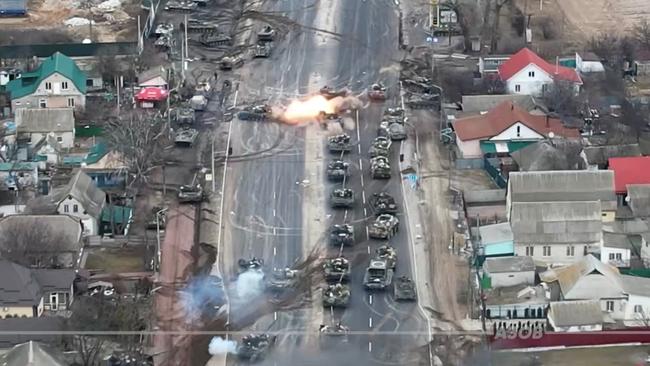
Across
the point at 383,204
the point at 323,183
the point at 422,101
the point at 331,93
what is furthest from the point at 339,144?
the point at 331,93

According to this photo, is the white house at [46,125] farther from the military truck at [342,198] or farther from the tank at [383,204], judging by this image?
the tank at [383,204]

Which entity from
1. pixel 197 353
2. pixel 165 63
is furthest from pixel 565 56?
pixel 197 353

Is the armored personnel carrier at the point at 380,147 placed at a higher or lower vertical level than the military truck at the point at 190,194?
higher

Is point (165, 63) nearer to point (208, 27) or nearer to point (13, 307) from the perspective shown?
point (208, 27)

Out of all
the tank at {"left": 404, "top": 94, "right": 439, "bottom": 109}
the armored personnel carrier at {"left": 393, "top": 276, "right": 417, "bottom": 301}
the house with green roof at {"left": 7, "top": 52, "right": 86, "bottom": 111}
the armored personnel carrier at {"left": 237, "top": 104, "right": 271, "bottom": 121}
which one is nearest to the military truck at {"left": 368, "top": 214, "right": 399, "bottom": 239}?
the armored personnel carrier at {"left": 393, "top": 276, "right": 417, "bottom": 301}

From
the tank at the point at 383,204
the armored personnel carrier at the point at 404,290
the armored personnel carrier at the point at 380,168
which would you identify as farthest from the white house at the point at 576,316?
Result: the armored personnel carrier at the point at 380,168

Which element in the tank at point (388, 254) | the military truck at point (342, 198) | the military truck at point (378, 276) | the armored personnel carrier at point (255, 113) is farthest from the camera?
the armored personnel carrier at point (255, 113)

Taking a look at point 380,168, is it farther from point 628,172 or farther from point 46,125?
point 46,125
